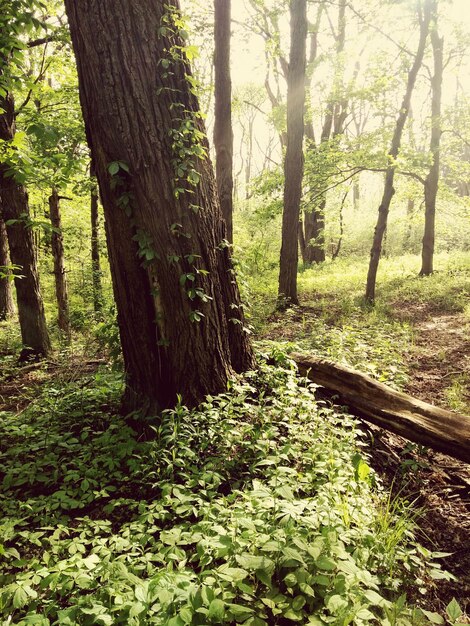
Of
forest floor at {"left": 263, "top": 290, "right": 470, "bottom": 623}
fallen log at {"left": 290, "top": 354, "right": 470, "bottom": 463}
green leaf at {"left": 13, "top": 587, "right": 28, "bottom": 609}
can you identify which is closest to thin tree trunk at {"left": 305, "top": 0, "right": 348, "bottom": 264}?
forest floor at {"left": 263, "top": 290, "right": 470, "bottom": 623}

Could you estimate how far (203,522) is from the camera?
2.18 m

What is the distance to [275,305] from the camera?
9.56 metres

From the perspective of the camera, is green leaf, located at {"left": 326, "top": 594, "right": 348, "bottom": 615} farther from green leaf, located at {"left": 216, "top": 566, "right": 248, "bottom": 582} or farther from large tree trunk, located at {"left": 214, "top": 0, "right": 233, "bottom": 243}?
large tree trunk, located at {"left": 214, "top": 0, "right": 233, "bottom": 243}

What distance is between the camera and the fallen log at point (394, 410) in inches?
133

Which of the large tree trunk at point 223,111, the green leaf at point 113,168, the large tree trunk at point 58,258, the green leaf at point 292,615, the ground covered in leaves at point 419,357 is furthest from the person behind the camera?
the large tree trunk at point 58,258

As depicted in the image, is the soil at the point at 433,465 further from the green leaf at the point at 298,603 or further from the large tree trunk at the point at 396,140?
the large tree trunk at the point at 396,140

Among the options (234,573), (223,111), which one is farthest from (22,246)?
(234,573)

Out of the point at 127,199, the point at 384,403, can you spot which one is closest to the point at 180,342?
the point at 127,199

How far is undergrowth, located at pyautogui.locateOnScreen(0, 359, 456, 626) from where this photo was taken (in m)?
1.73

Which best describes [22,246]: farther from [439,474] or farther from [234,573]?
[439,474]

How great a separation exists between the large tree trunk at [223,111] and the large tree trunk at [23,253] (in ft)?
12.3

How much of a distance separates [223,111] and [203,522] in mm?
7450

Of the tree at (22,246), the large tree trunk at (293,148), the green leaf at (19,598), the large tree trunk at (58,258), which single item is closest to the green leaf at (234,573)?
the green leaf at (19,598)

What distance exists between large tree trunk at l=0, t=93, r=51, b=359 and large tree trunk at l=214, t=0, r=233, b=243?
3.74 metres
